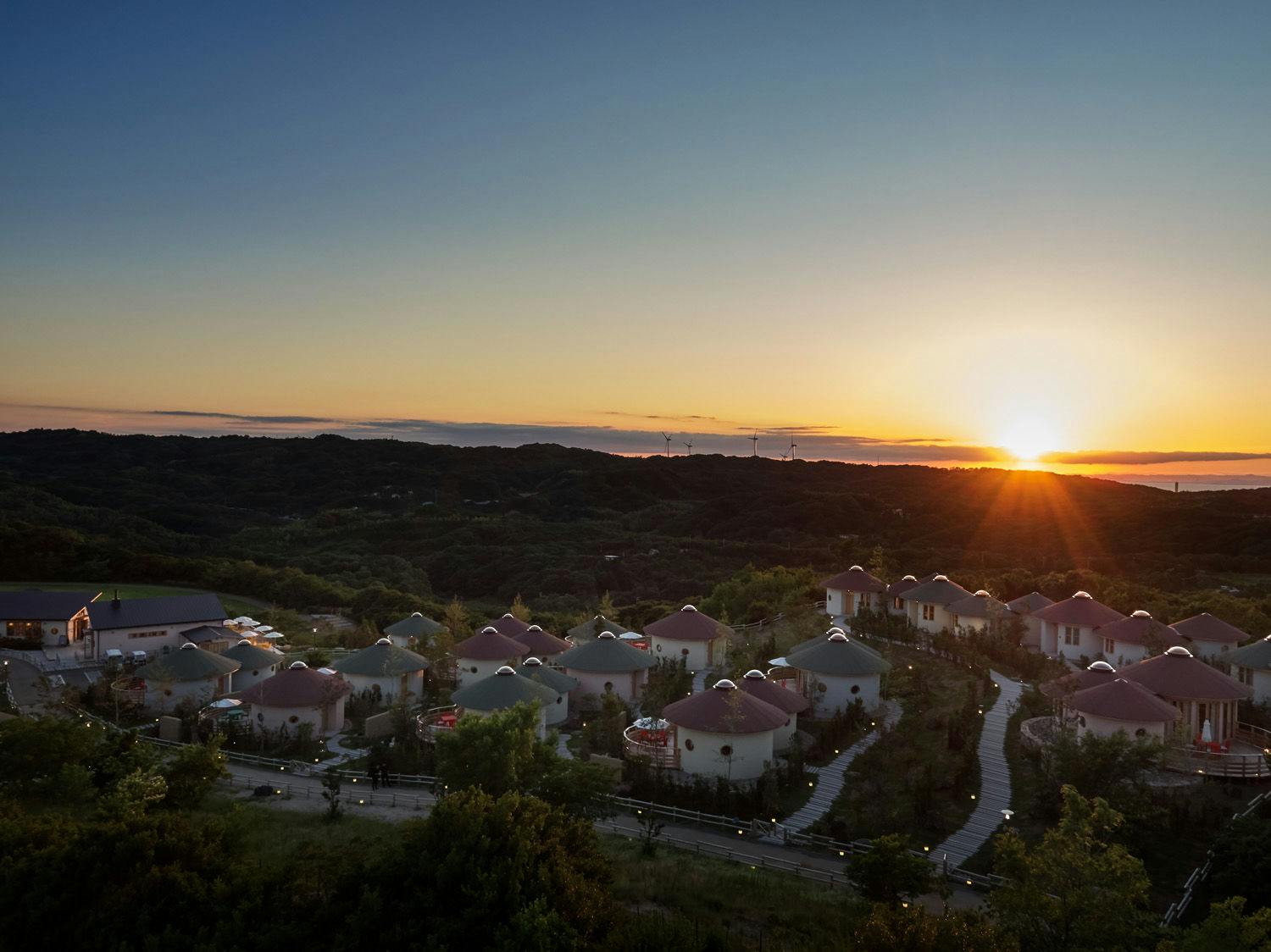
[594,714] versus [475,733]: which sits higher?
[475,733]

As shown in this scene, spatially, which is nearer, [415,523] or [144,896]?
[144,896]

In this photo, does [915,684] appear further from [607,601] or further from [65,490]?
[65,490]

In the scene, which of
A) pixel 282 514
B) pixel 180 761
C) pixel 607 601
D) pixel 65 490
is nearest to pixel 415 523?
pixel 282 514

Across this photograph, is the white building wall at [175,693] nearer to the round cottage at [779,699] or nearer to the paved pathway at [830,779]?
the round cottage at [779,699]

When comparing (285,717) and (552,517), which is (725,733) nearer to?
(285,717)

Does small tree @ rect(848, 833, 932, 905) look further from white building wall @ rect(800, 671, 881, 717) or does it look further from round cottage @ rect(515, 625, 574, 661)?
round cottage @ rect(515, 625, 574, 661)

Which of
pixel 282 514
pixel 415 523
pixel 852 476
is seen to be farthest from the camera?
pixel 852 476

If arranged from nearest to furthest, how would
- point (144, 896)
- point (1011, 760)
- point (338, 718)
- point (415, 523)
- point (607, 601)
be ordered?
point (144, 896), point (1011, 760), point (338, 718), point (607, 601), point (415, 523)
